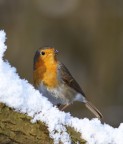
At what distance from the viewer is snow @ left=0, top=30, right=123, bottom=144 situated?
7.23 feet

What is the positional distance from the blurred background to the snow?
246 inches

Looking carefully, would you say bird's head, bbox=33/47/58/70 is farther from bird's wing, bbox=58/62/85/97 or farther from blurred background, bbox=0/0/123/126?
blurred background, bbox=0/0/123/126

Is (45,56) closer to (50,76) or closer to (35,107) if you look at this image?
(50,76)

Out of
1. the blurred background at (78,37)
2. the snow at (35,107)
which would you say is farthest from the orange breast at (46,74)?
the blurred background at (78,37)

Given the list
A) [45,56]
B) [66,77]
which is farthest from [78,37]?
[45,56]

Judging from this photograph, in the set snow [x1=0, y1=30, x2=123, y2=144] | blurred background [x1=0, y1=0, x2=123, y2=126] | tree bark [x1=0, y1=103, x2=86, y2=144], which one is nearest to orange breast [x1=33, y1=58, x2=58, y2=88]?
snow [x1=0, y1=30, x2=123, y2=144]

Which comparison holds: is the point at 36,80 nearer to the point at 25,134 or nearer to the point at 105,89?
the point at 25,134

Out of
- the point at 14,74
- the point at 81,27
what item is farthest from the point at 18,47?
the point at 14,74

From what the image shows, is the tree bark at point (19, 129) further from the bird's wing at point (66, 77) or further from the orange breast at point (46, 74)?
the bird's wing at point (66, 77)

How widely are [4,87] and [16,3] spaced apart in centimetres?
Result: 741

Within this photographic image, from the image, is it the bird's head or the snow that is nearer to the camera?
the snow

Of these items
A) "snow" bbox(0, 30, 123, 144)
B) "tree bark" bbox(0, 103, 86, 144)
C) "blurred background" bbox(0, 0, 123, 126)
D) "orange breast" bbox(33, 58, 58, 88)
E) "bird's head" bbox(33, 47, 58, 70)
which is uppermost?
"blurred background" bbox(0, 0, 123, 126)

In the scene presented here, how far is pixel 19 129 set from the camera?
218cm

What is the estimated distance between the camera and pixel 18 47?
29.5ft
